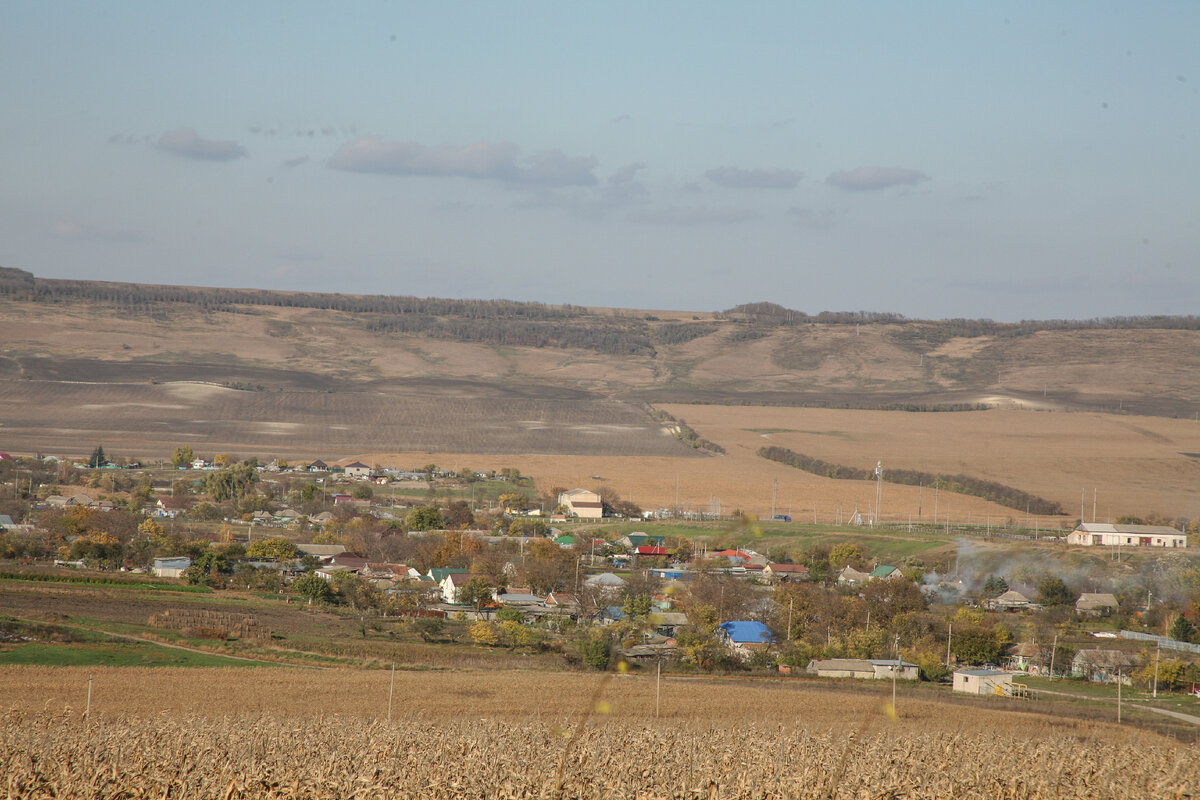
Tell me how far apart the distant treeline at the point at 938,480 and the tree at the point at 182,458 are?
136 ft

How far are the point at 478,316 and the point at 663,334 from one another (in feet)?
100

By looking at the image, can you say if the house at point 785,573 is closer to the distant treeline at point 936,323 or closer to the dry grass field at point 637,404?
the dry grass field at point 637,404

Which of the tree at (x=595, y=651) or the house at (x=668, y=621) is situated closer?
the tree at (x=595, y=651)

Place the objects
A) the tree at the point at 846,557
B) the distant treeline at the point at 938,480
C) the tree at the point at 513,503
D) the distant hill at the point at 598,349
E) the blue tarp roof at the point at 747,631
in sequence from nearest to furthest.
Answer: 1. the blue tarp roof at the point at 747,631
2. the tree at the point at 846,557
3. the tree at the point at 513,503
4. the distant treeline at the point at 938,480
5. the distant hill at the point at 598,349

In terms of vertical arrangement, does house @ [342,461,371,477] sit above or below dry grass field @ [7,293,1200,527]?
below

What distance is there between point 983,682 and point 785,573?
A: 705 inches

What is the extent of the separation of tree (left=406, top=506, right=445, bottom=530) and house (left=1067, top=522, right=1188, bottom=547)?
98.6 ft

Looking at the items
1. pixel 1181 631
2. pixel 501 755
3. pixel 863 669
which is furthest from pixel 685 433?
pixel 501 755

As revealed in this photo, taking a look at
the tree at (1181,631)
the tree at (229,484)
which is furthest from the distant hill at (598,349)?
the tree at (1181,631)

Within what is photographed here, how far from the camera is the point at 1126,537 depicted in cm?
5028

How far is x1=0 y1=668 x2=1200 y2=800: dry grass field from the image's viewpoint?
1120 cm

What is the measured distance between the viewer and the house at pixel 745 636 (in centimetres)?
3144

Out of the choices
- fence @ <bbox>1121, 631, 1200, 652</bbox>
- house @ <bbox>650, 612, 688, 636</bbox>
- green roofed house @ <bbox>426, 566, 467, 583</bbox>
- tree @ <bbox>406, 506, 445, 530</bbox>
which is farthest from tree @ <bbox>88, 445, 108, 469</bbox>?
fence @ <bbox>1121, 631, 1200, 652</bbox>

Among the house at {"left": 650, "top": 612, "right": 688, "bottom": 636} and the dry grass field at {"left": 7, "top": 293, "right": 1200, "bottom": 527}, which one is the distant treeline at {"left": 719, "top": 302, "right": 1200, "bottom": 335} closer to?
the dry grass field at {"left": 7, "top": 293, "right": 1200, "bottom": 527}
